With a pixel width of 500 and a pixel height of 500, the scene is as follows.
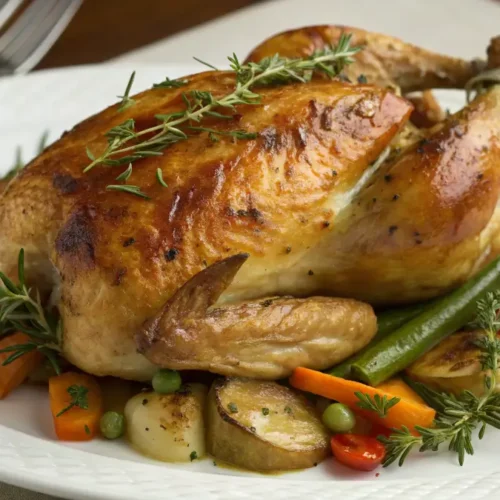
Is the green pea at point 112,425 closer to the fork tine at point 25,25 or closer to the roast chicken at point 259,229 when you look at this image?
the roast chicken at point 259,229

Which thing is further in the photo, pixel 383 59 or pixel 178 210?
pixel 383 59

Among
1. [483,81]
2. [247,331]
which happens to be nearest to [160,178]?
[247,331]

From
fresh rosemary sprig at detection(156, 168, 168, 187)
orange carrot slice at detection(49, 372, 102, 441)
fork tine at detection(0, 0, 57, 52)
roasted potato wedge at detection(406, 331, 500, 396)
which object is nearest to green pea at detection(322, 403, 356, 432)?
roasted potato wedge at detection(406, 331, 500, 396)

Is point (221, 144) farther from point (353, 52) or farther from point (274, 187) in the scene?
point (353, 52)

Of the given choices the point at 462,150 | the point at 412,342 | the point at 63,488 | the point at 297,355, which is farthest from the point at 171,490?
the point at 462,150

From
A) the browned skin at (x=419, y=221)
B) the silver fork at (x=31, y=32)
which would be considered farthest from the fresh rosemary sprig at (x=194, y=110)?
the silver fork at (x=31, y=32)

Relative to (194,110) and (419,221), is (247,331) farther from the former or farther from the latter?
(194,110)
